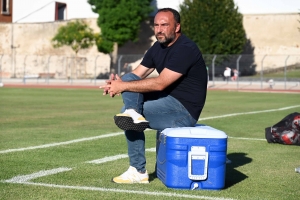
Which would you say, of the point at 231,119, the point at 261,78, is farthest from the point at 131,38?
the point at 231,119

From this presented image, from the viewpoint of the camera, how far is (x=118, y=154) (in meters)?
8.97

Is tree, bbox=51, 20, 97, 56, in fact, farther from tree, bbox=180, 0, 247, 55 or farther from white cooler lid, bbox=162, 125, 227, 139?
white cooler lid, bbox=162, 125, 227, 139

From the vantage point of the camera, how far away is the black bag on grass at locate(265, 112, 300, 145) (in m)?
10.4

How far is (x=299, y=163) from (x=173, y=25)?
288 centimetres

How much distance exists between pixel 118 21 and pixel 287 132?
4916cm

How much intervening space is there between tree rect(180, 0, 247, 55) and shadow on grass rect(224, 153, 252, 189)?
46869 millimetres

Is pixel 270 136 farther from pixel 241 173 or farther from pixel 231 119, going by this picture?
pixel 231 119

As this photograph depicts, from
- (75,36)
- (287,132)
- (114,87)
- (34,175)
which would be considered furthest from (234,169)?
(75,36)

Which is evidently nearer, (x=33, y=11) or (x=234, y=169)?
(x=234, y=169)

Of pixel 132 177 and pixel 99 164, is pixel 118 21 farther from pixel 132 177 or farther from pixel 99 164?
pixel 132 177

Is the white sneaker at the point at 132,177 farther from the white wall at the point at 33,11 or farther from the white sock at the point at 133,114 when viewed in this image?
the white wall at the point at 33,11

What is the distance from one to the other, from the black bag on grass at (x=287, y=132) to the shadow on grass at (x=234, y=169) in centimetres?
138

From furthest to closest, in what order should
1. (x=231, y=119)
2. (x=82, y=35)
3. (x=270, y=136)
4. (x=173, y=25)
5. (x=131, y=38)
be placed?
(x=131, y=38)
(x=82, y=35)
(x=231, y=119)
(x=270, y=136)
(x=173, y=25)

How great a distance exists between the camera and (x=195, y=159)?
20.9 ft
